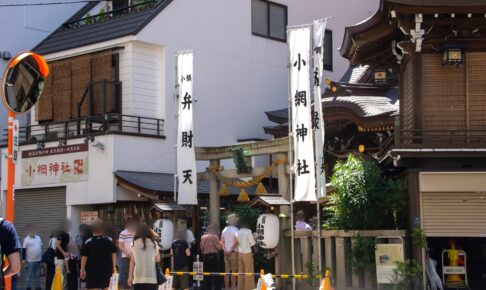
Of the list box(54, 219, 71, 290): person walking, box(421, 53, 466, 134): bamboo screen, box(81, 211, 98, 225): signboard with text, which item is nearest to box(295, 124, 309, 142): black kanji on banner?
box(421, 53, 466, 134): bamboo screen

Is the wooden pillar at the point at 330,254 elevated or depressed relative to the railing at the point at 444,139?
depressed

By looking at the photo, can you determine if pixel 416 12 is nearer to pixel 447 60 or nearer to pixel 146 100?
pixel 447 60

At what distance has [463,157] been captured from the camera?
1442 centimetres

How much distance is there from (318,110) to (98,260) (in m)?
6.09

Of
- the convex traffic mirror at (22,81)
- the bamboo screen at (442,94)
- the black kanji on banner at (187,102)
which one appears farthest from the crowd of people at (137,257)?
the bamboo screen at (442,94)

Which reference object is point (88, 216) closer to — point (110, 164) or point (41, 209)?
point (110, 164)

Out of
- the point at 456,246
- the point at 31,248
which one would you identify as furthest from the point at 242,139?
the point at 456,246

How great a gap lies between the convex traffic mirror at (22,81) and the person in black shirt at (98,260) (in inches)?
170

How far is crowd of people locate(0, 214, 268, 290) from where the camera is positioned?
11820 mm

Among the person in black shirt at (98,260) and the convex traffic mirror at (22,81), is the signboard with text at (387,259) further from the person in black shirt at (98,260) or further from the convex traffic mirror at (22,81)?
the convex traffic mirror at (22,81)

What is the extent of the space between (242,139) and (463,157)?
1340 cm

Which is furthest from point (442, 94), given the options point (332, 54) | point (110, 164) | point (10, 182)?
point (332, 54)

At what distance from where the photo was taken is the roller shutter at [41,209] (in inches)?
953

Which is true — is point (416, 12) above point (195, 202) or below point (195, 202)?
above
